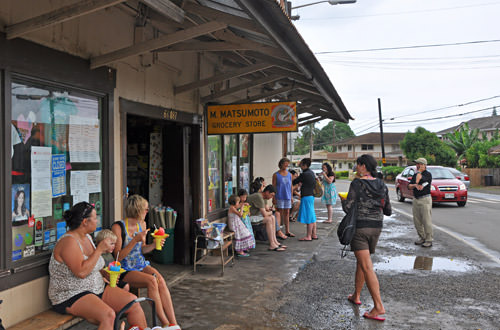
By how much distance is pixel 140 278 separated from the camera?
13.0 feet

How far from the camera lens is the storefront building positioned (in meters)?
3.45

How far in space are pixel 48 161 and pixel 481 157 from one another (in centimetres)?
3391

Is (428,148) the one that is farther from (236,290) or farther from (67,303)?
(67,303)

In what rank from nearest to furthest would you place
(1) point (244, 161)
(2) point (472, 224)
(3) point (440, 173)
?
(1) point (244, 161), (2) point (472, 224), (3) point (440, 173)

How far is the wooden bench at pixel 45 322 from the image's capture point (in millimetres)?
3375

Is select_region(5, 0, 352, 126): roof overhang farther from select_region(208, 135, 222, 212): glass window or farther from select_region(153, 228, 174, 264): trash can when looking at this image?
select_region(153, 228, 174, 264): trash can

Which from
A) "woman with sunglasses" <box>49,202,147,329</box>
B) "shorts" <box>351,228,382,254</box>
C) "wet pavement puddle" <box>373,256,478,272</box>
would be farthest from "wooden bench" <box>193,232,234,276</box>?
"woman with sunglasses" <box>49,202,147,329</box>

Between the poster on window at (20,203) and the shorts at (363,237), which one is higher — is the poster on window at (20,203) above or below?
above

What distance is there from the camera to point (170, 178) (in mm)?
6684

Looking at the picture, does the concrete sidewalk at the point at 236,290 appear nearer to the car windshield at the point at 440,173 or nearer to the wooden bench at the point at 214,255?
the wooden bench at the point at 214,255

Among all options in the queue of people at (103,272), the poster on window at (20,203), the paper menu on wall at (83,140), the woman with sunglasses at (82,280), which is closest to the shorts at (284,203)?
the queue of people at (103,272)

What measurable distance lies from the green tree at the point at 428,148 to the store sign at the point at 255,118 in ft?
99.9

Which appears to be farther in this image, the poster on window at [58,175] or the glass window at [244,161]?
the glass window at [244,161]

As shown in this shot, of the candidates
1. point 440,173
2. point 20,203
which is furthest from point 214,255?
point 440,173
